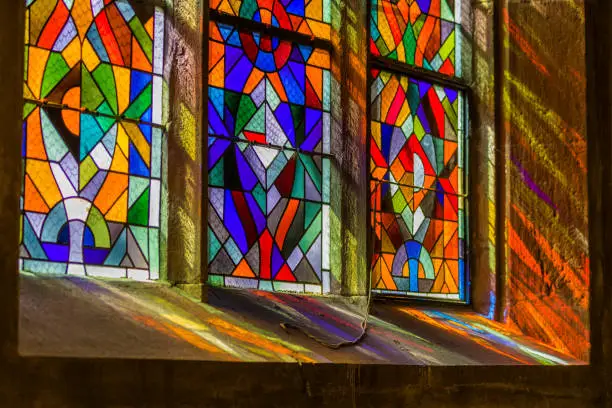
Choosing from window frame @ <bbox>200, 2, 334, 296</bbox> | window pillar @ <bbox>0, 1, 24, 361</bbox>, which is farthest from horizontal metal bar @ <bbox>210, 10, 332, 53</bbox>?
window pillar @ <bbox>0, 1, 24, 361</bbox>

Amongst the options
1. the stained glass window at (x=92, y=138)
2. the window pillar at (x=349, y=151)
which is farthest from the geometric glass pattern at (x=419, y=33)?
the stained glass window at (x=92, y=138)

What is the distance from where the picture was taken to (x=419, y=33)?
20.1ft

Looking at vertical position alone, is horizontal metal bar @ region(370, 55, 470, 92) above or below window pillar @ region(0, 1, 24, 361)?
above

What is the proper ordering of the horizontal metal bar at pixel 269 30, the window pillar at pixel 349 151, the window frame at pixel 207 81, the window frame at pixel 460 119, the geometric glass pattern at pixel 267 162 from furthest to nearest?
the window frame at pixel 460 119 < the window pillar at pixel 349 151 < the horizontal metal bar at pixel 269 30 < the geometric glass pattern at pixel 267 162 < the window frame at pixel 207 81

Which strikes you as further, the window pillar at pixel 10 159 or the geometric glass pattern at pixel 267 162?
the geometric glass pattern at pixel 267 162

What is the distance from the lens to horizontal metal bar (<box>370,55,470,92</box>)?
5.79 metres

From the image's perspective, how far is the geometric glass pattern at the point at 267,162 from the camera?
496 centimetres

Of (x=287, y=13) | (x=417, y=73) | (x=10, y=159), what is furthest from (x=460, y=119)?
(x=10, y=159)

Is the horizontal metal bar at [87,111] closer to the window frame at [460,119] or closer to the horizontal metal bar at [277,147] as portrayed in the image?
the horizontal metal bar at [277,147]

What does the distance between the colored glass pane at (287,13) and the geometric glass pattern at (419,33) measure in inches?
14.0

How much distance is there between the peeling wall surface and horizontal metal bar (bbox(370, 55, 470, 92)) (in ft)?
0.92

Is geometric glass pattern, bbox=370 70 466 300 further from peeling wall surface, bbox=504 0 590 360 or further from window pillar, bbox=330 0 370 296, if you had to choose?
peeling wall surface, bbox=504 0 590 360

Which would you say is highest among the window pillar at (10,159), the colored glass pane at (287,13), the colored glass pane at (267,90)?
the colored glass pane at (287,13)

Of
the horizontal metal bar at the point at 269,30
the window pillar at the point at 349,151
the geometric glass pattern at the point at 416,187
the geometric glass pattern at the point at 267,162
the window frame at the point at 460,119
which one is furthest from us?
the geometric glass pattern at the point at 416,187
